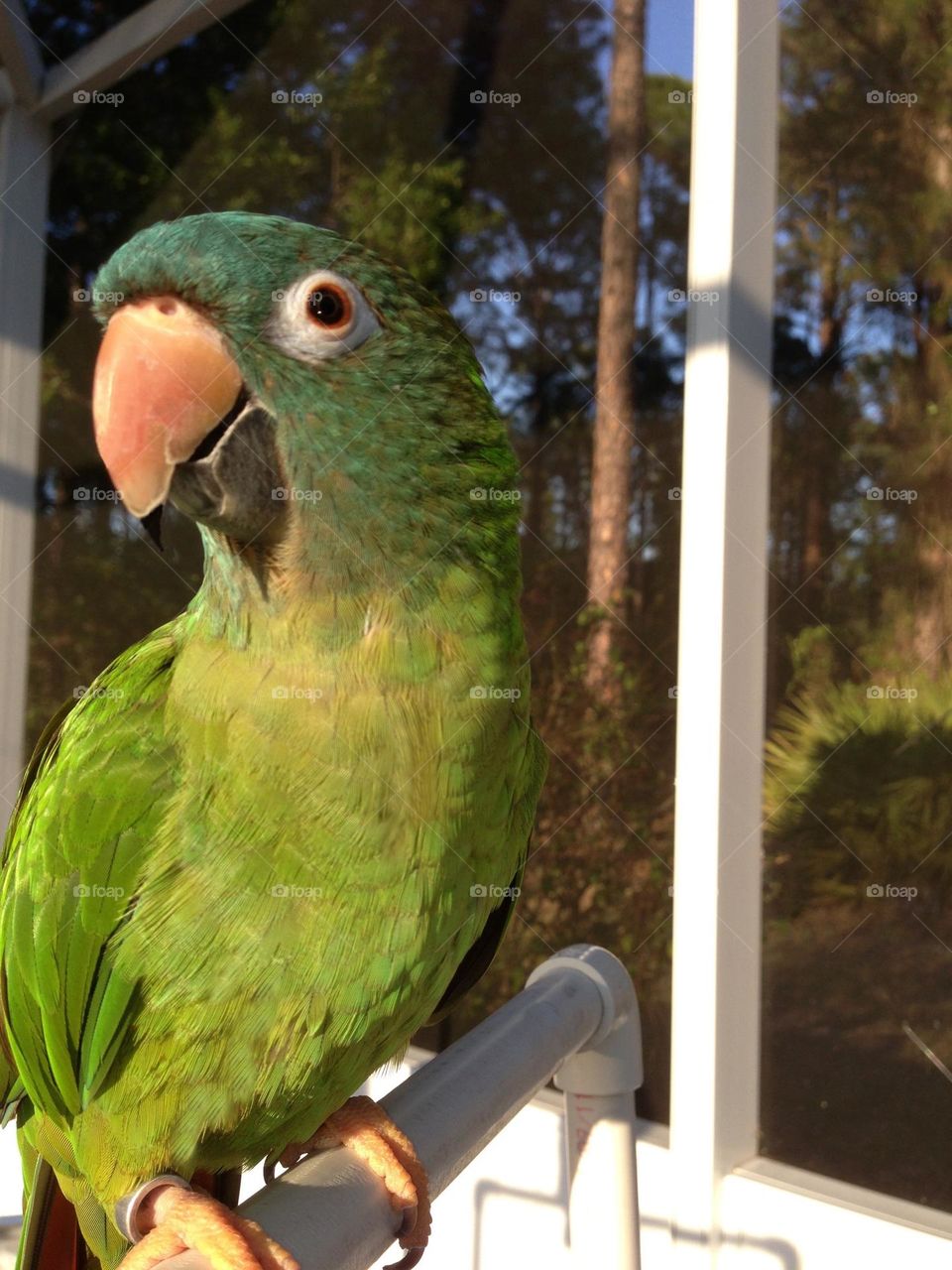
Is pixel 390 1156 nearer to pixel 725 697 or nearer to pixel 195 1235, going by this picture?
pixel 195 1235

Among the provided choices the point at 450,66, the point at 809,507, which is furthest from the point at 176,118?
the point at 809,507

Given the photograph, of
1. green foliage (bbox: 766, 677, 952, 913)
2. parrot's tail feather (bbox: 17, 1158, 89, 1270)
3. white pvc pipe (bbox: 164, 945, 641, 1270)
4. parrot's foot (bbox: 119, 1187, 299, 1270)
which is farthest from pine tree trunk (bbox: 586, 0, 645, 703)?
parrot's foot (bbox: 119, 1187, 299, 1270)

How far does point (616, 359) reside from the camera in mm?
2719

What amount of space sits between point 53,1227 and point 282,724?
691 millimetres

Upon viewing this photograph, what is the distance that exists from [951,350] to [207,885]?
6.03ft

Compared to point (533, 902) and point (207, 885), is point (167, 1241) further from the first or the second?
point (533, 902)

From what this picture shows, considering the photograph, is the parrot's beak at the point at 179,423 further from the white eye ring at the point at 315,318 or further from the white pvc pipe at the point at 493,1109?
the white pvc pipe at the point at 493,1109

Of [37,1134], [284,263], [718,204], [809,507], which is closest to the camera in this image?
[284,263]

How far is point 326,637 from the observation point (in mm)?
890

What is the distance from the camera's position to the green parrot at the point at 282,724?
2.71ft

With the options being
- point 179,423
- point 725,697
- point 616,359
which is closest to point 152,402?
point 179,423

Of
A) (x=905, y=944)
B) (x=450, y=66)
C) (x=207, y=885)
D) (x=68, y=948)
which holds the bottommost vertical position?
(x=68, y=948)

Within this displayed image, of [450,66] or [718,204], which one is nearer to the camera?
[718,204]

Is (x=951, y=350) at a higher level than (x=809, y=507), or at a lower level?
higher
